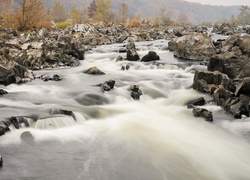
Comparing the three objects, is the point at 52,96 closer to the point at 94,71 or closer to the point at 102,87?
the point at 102,87

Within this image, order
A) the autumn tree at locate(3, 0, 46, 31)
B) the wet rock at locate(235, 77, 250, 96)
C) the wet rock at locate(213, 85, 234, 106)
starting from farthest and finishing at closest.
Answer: the autumn tree at locate(3, 0, 46, 31)
the wet rock at locate(213, 85, 234, 106)
the wet rock at locate(235, 77, 250, 96)

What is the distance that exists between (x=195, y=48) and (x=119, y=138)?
491 inches

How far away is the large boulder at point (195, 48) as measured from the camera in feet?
57.1

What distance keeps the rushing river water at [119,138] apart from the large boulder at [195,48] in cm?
634

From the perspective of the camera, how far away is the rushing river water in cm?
522

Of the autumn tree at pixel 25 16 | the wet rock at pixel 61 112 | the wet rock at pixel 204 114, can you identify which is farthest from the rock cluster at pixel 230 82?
the autumn tree at pixel 25 16

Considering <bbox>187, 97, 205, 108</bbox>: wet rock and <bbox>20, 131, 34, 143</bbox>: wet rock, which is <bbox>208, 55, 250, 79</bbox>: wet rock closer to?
<bbox>187, 97, 205, 108</bbox>: wet rock

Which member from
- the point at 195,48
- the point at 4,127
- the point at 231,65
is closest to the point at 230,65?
the point at 231,65

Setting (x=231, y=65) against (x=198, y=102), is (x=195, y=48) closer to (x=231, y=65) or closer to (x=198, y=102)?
(x=231, y=65)

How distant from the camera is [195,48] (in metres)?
17.7

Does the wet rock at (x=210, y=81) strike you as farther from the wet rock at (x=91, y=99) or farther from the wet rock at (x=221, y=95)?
the wet rock at (x=91, y=99)

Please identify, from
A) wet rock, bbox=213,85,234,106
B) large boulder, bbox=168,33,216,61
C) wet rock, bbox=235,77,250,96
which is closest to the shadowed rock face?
wet rock, bbox=213,85,234,106

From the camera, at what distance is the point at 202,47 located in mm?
17562

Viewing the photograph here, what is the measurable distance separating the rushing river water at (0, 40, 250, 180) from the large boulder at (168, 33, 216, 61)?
634 cm
